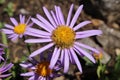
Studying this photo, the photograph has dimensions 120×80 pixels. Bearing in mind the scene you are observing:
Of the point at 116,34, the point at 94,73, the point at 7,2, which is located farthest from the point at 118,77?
the point at 7,2

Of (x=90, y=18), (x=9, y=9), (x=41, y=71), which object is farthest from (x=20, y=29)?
(x=90, y=18)

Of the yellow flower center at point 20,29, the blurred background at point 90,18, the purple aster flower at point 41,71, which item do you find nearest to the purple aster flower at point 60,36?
the purple aster flower at point 41,71

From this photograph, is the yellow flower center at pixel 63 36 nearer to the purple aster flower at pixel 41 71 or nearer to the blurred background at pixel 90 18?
the purple aster flower at pixel 41 71

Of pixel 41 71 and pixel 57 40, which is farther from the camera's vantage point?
pixel 41 71

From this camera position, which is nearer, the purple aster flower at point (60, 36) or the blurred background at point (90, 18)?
the purple aster flower at point (60, 36)

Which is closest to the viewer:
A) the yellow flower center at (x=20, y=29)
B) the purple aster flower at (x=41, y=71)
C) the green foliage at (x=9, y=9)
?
the purple aster flower at (x=41, y=71)

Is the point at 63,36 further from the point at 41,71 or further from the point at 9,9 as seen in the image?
the point at 9,9

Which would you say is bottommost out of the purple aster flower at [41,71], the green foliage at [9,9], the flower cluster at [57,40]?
the purple aster flower at [41,71]
